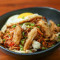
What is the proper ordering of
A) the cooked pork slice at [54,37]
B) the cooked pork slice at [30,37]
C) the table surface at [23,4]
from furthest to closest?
the table surface at [23,4]
the cooked pork slice at [54,37]
the cooked pork slice at [30,37]

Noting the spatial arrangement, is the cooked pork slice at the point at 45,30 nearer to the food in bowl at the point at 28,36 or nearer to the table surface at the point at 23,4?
the food in bowl at the point at 28,36

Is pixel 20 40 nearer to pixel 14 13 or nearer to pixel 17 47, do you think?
pixel 17 47

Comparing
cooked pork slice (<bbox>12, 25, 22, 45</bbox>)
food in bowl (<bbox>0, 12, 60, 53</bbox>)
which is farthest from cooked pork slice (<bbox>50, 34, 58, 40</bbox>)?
cooked pork slice (<bbox>12, 25, 22, 45</bbox>)

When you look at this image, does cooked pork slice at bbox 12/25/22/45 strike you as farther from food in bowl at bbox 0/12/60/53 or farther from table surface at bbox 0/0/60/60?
table surface at bbox 0/0/60/60

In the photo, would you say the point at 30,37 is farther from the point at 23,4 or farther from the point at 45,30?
the point at 23,4

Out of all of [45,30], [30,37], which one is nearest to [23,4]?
[45,30]

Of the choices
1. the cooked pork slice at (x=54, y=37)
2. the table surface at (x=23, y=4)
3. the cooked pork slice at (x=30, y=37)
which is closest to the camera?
the cooked pork slice at (x=30, y=37)

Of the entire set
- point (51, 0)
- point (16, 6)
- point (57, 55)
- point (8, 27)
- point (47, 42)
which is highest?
point (51, 0)

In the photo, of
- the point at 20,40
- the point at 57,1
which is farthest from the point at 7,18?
the point at 57,1

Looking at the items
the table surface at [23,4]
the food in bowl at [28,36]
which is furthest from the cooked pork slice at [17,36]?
the table surface at [23,4]
